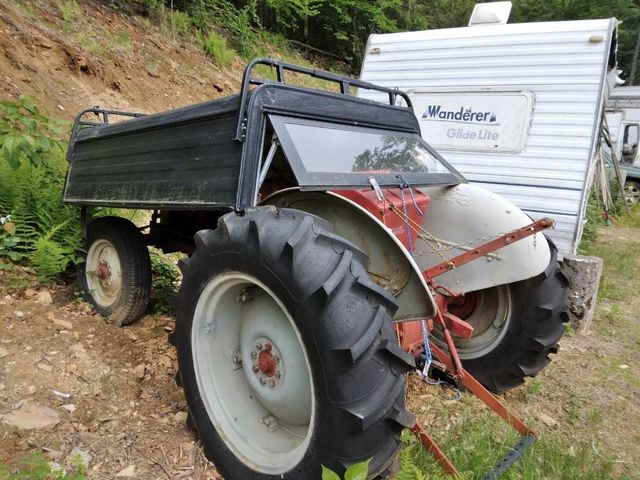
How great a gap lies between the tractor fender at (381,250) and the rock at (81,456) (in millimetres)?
1553

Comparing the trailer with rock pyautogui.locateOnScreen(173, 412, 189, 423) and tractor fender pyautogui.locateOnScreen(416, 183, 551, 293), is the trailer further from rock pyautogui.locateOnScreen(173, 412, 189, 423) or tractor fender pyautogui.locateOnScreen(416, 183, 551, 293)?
rock pyautogui.locateOnScreen(173, 412, 189, 423)

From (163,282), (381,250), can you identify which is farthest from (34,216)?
(381,250)

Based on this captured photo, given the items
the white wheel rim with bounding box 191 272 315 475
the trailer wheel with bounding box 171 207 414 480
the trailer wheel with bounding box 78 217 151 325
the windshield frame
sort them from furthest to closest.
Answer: the trailer wheel with bounding box 78 217 151 325 < the windshield frame < the white wheel rim with bounding box 191 272 315 475 < the trailer wheel with bounding box 171 207 414 480

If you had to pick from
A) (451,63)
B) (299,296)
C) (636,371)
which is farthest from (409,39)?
(299,296)

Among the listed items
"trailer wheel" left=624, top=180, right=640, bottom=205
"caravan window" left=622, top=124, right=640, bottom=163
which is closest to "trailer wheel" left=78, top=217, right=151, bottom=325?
"trailer wheel" left=624, top=180, right=640, bottom=205

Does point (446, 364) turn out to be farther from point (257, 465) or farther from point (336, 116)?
point (336, 116)

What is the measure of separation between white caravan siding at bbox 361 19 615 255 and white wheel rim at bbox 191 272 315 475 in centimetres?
397

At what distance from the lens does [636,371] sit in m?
3.93

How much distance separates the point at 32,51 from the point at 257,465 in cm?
776

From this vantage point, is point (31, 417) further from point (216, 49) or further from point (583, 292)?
point (216, 49)

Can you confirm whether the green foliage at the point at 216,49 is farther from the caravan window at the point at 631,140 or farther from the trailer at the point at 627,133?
the caravan window at the point at 631,140

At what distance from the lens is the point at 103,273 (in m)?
3.69

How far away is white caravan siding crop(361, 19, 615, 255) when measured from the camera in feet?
16.2

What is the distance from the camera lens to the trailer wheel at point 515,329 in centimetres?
302
